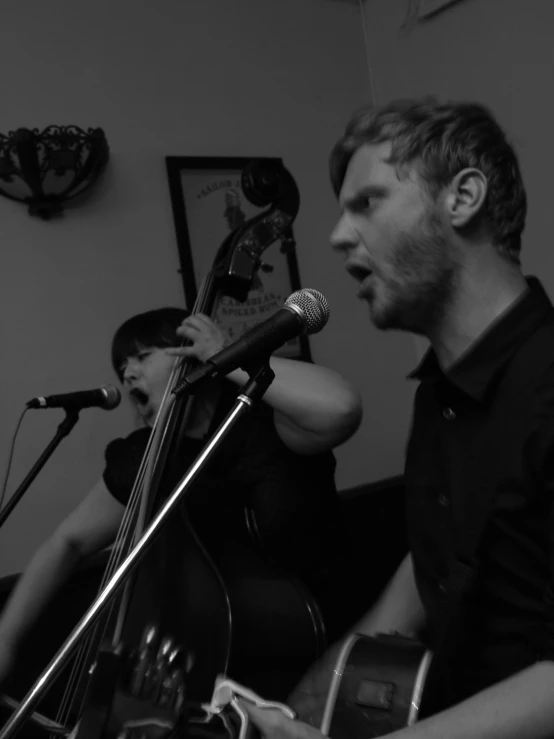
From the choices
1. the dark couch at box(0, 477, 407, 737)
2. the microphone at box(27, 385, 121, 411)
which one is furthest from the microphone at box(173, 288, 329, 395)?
the dark couch at box(0, 477, 407, 737)

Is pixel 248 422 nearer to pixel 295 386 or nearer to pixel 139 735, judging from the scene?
pixel 295 386

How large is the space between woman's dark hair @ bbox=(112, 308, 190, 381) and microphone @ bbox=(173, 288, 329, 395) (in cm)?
70

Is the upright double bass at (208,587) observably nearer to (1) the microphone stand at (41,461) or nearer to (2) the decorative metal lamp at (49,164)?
(1) the microphone stand at (41,461)

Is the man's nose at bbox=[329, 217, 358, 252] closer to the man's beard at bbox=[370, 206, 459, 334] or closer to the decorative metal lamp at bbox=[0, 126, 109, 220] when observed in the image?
the man's beard at bbox=[370, 206, 459, 334]

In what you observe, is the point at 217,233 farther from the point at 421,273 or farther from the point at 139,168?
the point at 421,273

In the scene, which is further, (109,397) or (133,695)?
(109,397)

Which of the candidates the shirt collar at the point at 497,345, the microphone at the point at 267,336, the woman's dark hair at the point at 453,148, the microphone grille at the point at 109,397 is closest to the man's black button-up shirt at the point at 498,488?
the shirt collar at the point at 497,345

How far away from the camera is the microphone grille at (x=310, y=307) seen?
1059mm

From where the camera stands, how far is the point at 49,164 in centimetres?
216

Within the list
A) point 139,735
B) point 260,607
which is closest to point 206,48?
point 260,607

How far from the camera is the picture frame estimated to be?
245 centimetres

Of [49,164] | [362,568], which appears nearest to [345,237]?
[49,164]

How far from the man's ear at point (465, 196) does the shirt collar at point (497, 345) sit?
0.14 m

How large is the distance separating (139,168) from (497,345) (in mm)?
1613
